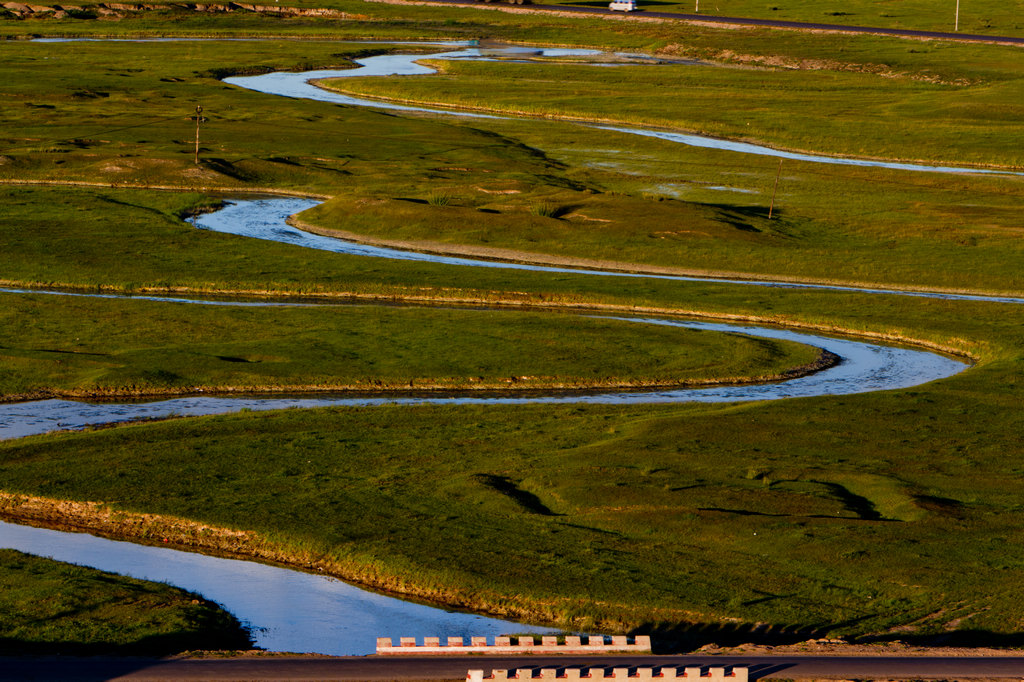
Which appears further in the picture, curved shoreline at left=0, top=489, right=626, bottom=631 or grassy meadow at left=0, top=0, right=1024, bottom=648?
grassy meadow at left=0, top=0, right=1024, bottom=648

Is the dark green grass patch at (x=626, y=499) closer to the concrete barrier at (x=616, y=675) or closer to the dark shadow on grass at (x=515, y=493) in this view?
the dark shadow on grass at (x=515, y=493)

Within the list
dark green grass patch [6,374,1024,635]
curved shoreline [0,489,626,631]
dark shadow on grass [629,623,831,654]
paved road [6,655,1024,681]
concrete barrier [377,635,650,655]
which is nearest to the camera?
paved road [6,655,1024,681]

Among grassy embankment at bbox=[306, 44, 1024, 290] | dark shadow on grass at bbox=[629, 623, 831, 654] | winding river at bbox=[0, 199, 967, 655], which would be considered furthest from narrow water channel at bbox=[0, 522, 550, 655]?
grassy embankment at bbox=[306, 44, 1024, 290]

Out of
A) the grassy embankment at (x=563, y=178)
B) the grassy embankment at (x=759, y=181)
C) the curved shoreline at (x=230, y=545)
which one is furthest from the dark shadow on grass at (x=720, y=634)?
the grassy embankment at (x=759, y=181)

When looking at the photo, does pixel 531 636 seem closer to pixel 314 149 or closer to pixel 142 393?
pixel 142 393

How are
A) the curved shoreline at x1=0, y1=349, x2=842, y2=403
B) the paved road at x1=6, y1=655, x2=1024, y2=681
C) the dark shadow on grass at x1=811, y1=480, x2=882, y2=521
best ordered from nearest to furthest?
the paved road at x1=6, y1=655, x2=1024, y2=681 < the dark shadow on grass at x1=811, y1=480, x2=882, y2=521 < the curved shoreline at x1=0, y1=349, x2=842, y2=403

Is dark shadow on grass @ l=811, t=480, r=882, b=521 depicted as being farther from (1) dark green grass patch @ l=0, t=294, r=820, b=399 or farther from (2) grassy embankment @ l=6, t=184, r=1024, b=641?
(1) dark green grass patch @ l=0, t=294, r=820, b=399

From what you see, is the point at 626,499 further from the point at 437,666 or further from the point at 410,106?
the point at 410,106
